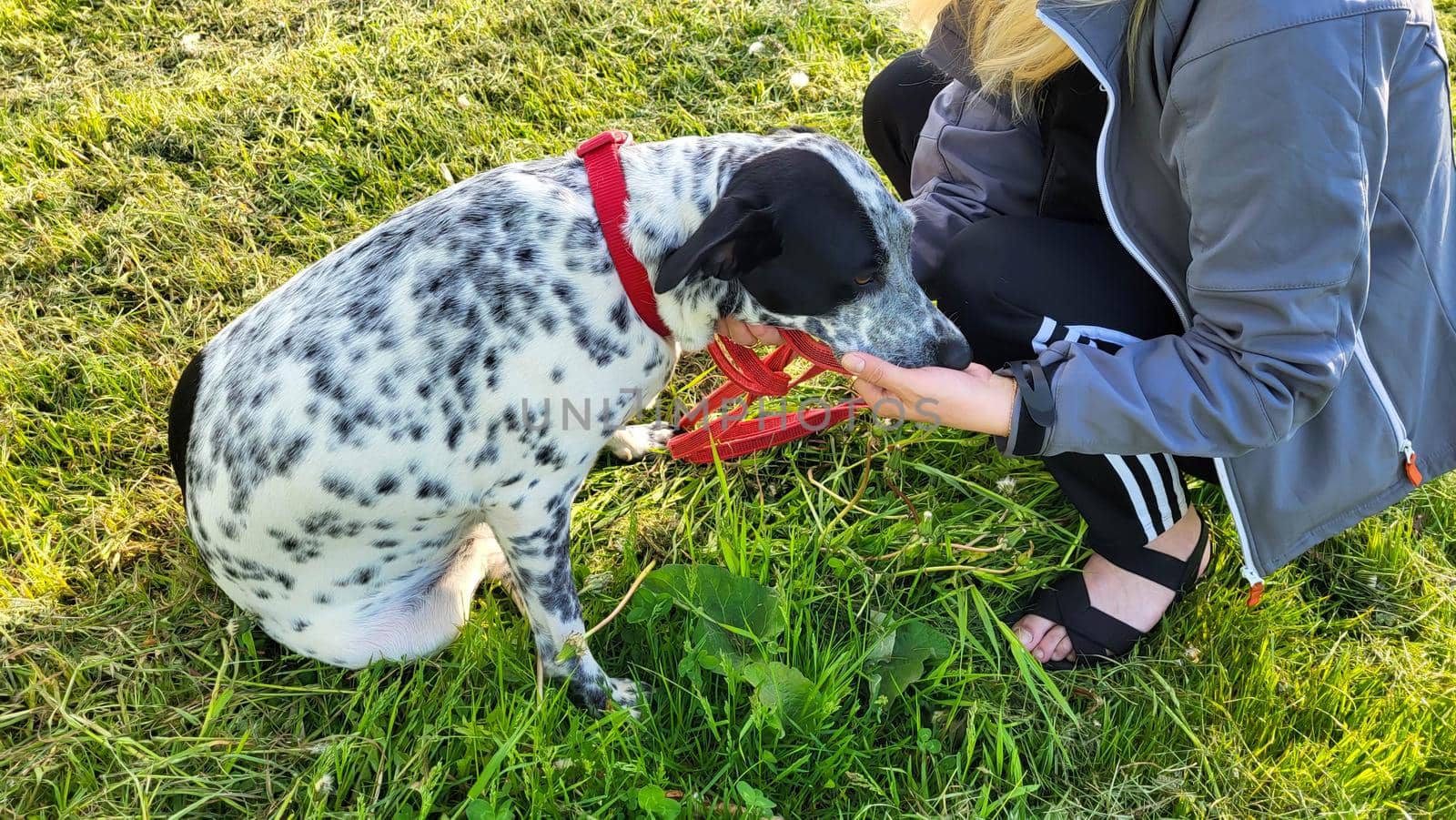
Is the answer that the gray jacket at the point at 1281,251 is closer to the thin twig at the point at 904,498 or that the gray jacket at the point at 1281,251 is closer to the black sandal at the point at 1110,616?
the black sandal at the point at 1110,616

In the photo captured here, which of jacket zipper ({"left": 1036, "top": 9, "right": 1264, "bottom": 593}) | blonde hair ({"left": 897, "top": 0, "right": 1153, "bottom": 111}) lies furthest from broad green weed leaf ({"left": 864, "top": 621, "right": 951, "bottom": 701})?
blonde hair ({"left": 897, "top": 0, "right": 1153, "bottom": 111})

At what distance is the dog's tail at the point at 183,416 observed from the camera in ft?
8.14

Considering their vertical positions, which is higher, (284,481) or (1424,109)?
(1424,109)

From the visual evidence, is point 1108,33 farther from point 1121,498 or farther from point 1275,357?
point 1121,498

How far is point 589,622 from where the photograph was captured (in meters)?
2.87

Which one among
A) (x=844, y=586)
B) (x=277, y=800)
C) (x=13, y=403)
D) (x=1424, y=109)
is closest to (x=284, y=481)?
(x=277, y=800)

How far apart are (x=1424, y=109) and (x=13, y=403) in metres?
4.41

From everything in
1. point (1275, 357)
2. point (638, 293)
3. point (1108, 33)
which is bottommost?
point (1275, 357)

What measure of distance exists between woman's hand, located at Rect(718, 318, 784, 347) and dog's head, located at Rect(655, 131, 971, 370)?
3.3 inches

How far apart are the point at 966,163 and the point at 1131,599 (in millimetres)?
1519

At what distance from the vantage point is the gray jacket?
194 centimetres

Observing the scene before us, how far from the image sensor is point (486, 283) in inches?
91.4

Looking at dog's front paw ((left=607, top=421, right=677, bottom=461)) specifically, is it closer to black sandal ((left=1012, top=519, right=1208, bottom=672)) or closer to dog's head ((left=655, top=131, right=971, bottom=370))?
dog's head ((left=655, top=131, right=971, bottom=370))

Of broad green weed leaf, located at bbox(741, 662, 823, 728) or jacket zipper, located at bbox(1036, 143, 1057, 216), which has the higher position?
jacket zipper, located at bbox(1036, 143, 1057, 216)
